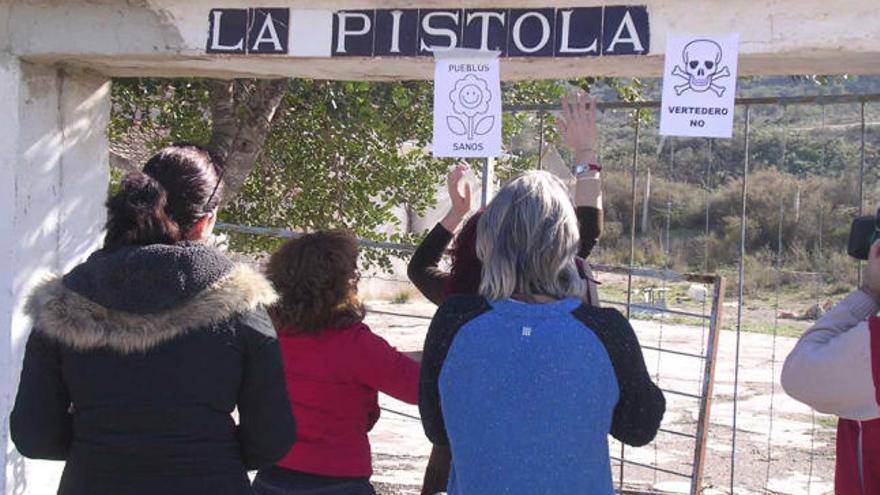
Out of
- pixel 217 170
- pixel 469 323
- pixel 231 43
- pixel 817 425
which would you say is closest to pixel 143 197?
pixel 217 170

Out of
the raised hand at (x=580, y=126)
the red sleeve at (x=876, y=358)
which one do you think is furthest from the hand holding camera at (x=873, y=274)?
the raised hand at (x=580, y=126)

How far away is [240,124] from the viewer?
6.66 m

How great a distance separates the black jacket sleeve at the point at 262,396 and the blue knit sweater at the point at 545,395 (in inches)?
17.8

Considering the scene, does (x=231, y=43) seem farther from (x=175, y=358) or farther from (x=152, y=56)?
(x=175, y=358)

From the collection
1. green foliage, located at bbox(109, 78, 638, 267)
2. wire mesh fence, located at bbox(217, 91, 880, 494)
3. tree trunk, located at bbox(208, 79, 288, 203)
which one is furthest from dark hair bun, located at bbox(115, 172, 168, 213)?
green foliage, located at bbox(109, 78, 638, 267)

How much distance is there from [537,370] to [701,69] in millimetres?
1756

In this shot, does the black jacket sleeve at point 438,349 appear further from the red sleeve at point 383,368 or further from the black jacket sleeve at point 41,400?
the black jacket sleeve at point 41,400

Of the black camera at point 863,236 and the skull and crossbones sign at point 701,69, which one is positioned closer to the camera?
the black camera at point 863,236

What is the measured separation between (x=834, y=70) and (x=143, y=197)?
2745mm

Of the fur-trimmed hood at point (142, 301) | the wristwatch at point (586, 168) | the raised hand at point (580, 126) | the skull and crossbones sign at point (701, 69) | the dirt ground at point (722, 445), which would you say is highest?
the skull and crossbones sign at point (701, 69)

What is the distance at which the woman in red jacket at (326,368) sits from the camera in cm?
346

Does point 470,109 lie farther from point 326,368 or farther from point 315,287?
point 326,368

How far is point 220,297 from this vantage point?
2.75m

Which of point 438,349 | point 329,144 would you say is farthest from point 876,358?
point 329,144
